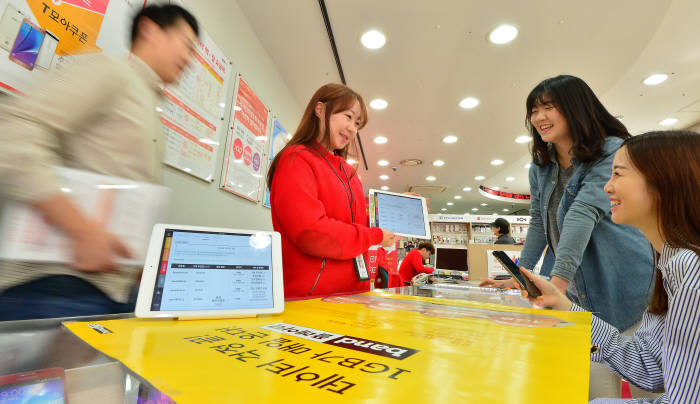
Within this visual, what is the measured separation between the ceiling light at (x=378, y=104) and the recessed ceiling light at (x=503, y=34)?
1.34m

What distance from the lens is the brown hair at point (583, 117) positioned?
104 cm

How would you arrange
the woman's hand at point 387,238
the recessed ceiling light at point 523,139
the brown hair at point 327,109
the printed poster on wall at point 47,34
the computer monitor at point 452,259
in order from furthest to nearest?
the recessed ceiling light at point 523,139 → the computer monitor at point 452,259 → the brown hair at point 327,109 → the woman's hand at point 387,238 → the printed poster on wall at point 47,34

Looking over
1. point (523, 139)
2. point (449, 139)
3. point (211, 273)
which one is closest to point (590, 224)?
point (211, 273)

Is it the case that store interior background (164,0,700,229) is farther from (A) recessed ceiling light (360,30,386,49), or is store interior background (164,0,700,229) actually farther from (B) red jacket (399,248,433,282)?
(B) red jacket (399,248,433,282)

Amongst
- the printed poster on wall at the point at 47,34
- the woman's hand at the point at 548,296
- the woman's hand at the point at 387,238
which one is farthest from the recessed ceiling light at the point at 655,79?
the printed poster on wall at the point at 47,34

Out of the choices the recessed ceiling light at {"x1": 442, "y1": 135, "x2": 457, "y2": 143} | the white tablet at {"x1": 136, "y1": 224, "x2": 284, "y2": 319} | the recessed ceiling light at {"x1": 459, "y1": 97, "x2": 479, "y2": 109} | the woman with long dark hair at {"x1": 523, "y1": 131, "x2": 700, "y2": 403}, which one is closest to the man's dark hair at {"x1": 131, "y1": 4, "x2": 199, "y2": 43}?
the white tablet at {"x1": 136, "y1": 224, "x2": 284, "y2": 319}

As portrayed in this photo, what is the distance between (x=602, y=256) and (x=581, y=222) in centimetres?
13

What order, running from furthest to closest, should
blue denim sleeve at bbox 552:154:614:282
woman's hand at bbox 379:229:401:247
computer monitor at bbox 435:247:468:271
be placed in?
computer monitor at bbox 435:247:468:271
woman's hand at bbox 379:229:401:247
blue denim sleeve at bbox 552:154:614:282

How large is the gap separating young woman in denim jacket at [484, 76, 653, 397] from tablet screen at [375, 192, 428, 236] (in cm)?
56

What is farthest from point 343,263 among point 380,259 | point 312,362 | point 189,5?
point 189,5

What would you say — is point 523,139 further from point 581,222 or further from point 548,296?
Result: point 548,296

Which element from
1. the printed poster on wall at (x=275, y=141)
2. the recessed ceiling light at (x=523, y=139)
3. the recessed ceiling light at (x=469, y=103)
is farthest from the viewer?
the recessed ceiling light at (x=523, y=139)

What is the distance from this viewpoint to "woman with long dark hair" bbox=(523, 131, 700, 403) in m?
0.54

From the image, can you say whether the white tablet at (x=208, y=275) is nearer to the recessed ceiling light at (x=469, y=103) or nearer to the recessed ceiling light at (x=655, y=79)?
the recessed ceiling light at (x=469, y=103)
